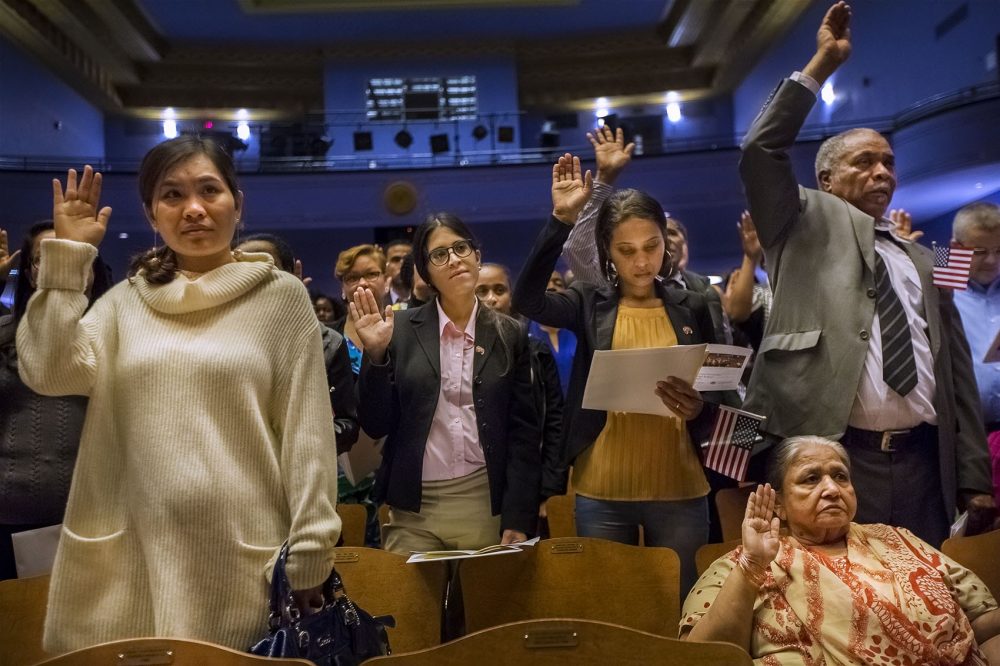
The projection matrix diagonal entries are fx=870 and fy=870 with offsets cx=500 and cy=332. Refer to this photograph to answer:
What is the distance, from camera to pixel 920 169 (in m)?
9.34

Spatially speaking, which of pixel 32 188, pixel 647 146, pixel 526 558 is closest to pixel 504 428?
Result: pixel 526 558

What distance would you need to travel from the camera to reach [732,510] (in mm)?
2426

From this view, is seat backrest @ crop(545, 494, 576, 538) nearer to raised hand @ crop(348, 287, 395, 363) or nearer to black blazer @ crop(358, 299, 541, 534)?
black blazer @ crop(358, 299, 541, 534)

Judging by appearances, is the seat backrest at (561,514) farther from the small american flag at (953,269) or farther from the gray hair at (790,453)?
the small american flag at (953,269)

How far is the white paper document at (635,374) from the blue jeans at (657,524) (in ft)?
0.83

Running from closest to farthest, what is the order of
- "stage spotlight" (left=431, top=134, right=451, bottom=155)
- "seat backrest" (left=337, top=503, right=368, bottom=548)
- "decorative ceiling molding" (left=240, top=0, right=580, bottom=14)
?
"seat backrest" (left=337, top=503, right=368, bottom=548) → "stage spotlight" (left=431, top=134, right=451, bottom=155) → "decorative ceiling molding" (left=240, top=0, right=580, bottom=14)

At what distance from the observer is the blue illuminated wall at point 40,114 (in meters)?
11.9

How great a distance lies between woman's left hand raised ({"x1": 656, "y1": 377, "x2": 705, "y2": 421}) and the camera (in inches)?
84.4

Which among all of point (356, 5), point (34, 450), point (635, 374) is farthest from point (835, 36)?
point (356, 5)

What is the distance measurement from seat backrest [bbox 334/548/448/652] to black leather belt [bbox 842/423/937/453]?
3.58 ft

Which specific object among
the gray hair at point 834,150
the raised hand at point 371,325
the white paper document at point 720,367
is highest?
the gray hair at point 834,150

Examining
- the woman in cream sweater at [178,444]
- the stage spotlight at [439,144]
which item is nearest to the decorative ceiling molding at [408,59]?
the stage spotlight at [439,144]

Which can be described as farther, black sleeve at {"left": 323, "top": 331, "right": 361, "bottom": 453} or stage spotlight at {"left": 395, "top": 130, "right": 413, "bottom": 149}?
stage spotlight at {"left": 395, "top": 130, "right": 413, "bottom": 149}

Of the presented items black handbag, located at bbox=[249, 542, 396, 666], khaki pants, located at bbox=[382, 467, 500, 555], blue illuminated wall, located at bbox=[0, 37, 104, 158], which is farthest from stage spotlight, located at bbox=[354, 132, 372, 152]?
black handbag, located at bbox=[249, 542, 396, 666]
